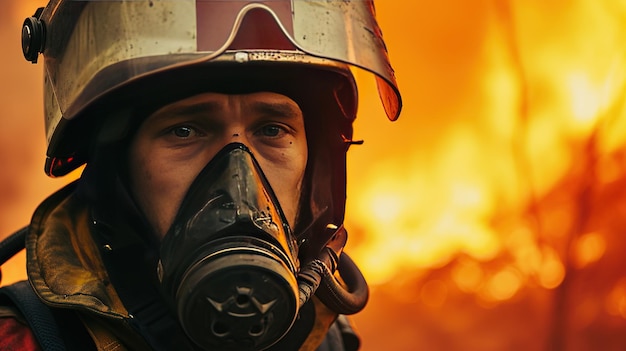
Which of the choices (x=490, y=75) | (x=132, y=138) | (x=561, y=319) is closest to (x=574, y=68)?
(x=490, y=75)

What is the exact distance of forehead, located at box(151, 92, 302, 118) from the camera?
3.26 meters

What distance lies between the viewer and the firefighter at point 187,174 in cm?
301

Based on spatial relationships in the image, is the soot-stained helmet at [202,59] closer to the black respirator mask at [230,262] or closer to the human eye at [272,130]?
the human eye at [272,130]

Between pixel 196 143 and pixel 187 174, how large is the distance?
9 centimetres

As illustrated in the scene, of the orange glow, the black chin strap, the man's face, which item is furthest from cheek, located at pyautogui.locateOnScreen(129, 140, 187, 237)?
the orange glow

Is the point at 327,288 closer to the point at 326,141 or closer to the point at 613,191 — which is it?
the point at 326,141

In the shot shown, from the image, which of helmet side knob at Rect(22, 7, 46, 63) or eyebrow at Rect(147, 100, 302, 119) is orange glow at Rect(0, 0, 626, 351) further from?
eyebrow at Rect(147, 100, 302, 119)

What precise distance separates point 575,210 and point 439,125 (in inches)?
46.7

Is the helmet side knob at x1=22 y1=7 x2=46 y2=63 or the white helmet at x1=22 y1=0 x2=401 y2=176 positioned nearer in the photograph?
the white helmet at x1=22 y1=0 x2=401 y2=176

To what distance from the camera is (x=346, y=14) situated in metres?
3.36

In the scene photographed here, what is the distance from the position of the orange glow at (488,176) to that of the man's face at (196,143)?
3.90 metres

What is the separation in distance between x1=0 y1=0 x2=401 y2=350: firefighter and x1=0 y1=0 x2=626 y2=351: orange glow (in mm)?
3811

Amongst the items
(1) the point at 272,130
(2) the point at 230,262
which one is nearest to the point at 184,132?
(1) the point at 272,130

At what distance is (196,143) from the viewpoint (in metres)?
3.28
